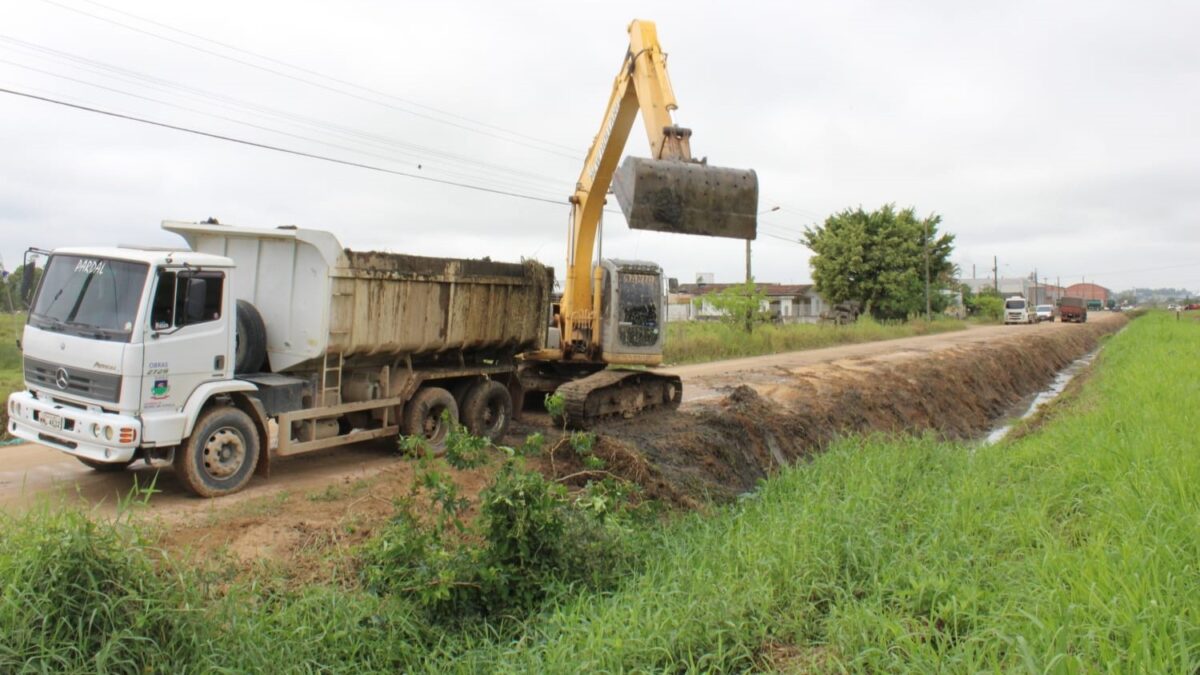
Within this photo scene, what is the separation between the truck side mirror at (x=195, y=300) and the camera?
7211 mm

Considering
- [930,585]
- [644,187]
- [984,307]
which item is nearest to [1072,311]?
[984,307]

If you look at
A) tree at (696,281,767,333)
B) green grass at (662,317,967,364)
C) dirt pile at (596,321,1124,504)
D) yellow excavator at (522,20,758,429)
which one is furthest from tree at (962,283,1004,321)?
yellow excavator at (522,20,758,429)

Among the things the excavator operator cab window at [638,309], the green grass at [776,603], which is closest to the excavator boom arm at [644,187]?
the excavator operator cab window at [638,309]

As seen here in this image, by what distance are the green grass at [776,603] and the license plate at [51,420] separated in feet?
9.51

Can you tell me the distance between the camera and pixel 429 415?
962 centimetres

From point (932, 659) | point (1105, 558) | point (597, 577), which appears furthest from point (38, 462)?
point (1105, 558)

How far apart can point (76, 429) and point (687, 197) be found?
6.72 metres

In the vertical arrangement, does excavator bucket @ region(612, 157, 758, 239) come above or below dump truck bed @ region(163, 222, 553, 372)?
above

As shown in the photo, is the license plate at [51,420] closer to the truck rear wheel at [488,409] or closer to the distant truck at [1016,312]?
the truck rear wheel at [488,409]

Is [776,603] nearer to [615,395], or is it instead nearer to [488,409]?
[488,409]

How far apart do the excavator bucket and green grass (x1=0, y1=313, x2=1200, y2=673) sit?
4.48m

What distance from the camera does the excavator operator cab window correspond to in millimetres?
11953

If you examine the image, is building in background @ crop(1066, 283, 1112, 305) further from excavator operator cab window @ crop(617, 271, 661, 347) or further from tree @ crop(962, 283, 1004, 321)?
excavator operator cab window @ crop(617, 271, 661, 347)

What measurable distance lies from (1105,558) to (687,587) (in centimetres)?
226
